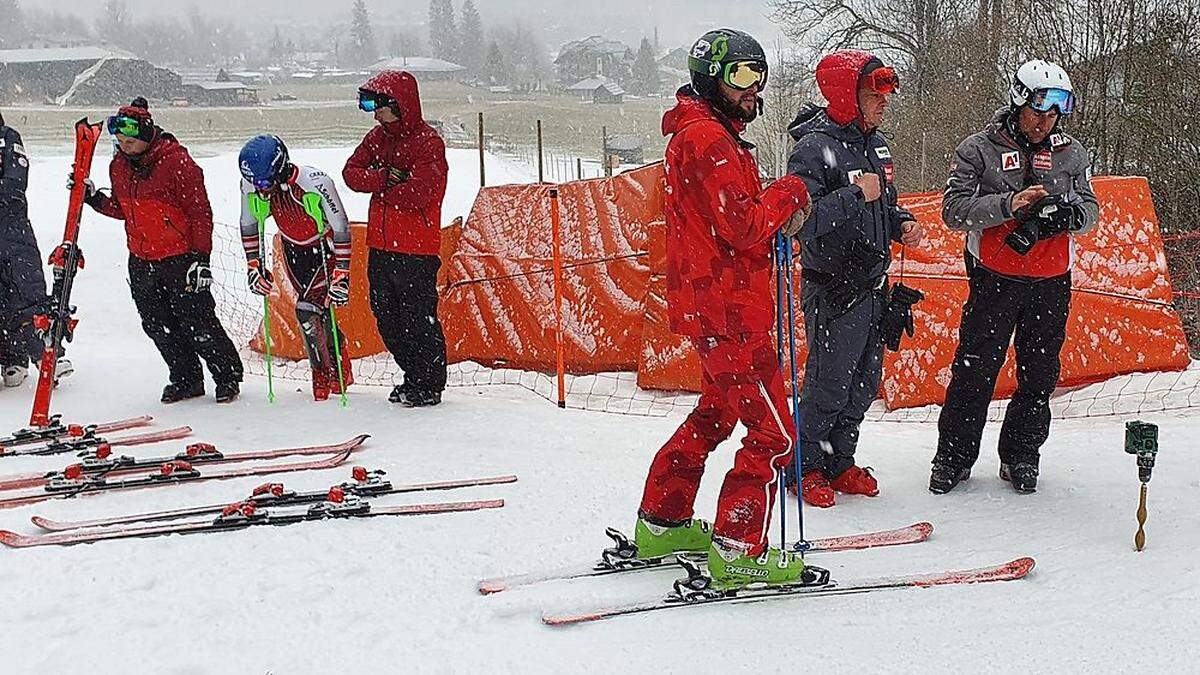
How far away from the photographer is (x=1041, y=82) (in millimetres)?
4441

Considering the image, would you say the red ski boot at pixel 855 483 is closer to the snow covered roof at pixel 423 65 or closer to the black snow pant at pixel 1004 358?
the black snow pant at pixel 1004 358

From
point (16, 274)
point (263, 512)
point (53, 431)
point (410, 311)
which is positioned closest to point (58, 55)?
point (16, 274)

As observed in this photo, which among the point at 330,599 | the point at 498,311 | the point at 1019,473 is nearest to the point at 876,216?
the point at 1019,473

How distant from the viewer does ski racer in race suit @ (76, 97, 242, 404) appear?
272 inches

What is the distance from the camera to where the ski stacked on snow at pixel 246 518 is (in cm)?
427

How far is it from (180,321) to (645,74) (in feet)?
214

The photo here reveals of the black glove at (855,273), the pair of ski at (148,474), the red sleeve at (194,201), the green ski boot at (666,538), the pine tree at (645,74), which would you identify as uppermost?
the pine tree at (645,74)

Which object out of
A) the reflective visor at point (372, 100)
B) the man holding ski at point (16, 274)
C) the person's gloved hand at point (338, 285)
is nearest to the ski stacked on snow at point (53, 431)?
the person's gloved hand at point (338, 285)

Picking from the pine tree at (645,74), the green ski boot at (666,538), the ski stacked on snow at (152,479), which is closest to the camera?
the green ski boot at (666,538)

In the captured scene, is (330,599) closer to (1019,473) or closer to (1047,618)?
(1047,618)

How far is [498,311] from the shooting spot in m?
9.12

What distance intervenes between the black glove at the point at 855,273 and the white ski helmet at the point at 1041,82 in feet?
3.04

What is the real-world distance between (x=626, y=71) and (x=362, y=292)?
6802 cm

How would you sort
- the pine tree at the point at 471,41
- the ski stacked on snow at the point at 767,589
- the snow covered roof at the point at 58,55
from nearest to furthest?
the ski stacked on snow at the point at 767,589 < the snow covered roof at the point at 58,55 < the pine tree at the point at 471,41
